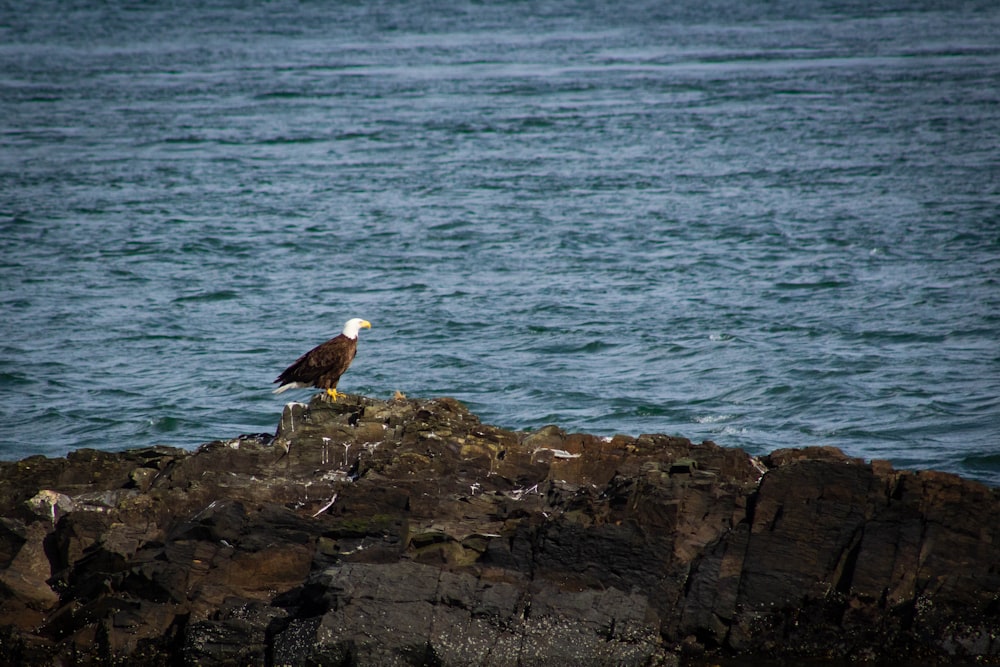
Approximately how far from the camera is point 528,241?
89.9 feet

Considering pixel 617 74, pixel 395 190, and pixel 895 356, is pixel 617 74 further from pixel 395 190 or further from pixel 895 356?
pixel 895 356

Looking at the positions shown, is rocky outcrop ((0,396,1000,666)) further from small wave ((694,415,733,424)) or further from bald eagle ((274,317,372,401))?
small wave ((694,415,733,424))

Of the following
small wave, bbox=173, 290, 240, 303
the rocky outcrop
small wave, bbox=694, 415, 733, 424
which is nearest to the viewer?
the rocky outcrop

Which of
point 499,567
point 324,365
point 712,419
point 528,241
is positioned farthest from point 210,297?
point 499,567

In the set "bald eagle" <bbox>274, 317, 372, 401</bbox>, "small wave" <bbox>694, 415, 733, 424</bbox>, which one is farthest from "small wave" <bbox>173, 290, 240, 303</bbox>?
"small wave" <bbox>694, 415, 733, 424</bbox>

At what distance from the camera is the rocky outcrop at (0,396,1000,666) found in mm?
8594

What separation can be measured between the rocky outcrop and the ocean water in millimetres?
5044

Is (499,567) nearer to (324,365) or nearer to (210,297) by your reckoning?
(324,365)

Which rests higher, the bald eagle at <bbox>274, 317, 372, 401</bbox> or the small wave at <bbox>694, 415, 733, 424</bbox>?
the bald eagle at <bbox>274, 317, 372, 401</bbox>

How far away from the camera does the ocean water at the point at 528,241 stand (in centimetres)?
1733

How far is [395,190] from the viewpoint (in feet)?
106

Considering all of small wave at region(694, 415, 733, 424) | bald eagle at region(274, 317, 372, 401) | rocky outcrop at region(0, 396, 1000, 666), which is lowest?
small wave at region(694, 415, 733, 424)

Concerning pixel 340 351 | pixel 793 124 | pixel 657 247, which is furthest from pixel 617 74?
pixel 340 351

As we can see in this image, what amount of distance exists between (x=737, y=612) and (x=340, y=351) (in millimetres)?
5670
